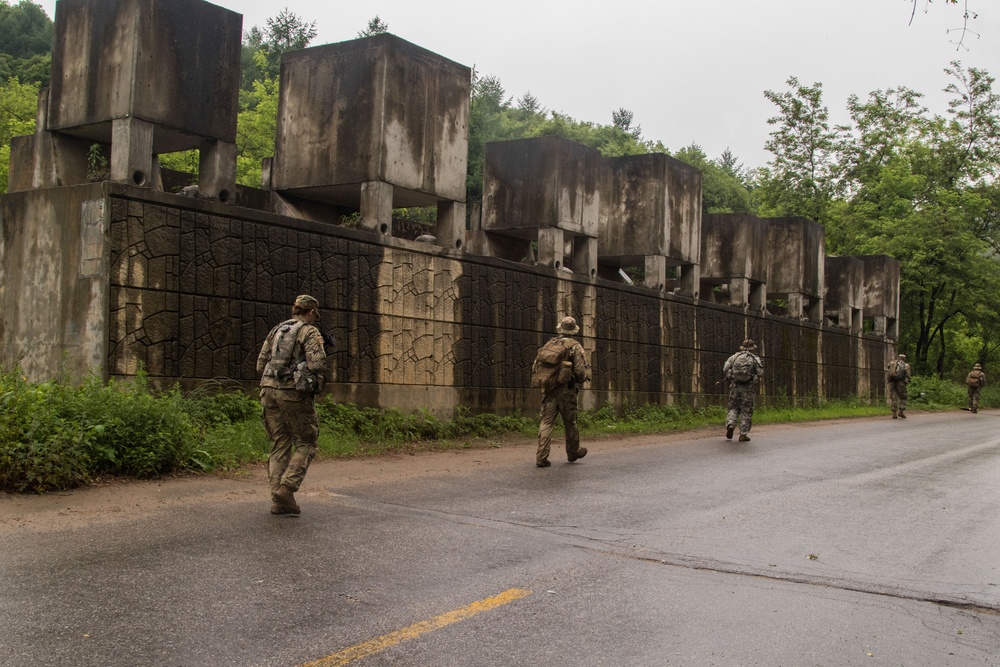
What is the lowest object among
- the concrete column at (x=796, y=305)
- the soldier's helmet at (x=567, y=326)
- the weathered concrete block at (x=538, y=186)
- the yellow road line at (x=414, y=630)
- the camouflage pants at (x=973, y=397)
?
the yellow road line at (x=414, y=630)

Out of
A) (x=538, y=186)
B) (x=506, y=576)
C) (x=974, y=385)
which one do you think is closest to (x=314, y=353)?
(x=506, y=576)

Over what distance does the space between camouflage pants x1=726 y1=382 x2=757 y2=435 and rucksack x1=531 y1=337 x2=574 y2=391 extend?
6.01m

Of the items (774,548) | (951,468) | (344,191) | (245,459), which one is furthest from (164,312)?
(951,468)

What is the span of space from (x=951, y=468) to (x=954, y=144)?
116 ft

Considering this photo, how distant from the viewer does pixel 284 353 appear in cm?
780

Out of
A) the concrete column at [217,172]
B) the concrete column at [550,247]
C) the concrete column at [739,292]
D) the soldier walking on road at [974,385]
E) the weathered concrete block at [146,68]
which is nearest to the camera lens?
the weathered concrete block at [146,68]

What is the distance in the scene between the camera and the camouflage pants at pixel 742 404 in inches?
677

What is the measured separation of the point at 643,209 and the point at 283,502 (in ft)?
56.0

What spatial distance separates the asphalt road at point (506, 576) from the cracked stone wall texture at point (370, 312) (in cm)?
261

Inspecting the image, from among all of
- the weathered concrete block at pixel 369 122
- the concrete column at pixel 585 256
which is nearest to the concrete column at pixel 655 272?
the concrete column at pixel 585 256

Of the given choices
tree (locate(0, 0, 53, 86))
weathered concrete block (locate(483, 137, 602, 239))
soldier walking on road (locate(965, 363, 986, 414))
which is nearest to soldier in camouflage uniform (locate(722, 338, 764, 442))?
weathered concrete block (locate(483, 137, 602, 239))

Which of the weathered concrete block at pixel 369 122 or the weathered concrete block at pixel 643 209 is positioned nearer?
the weathered concrete block at pixel 369 122

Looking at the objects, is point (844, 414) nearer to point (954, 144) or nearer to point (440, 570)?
point (954, 144)

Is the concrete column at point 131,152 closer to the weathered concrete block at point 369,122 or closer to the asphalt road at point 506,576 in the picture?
the weathered concrete block at point 369,122
